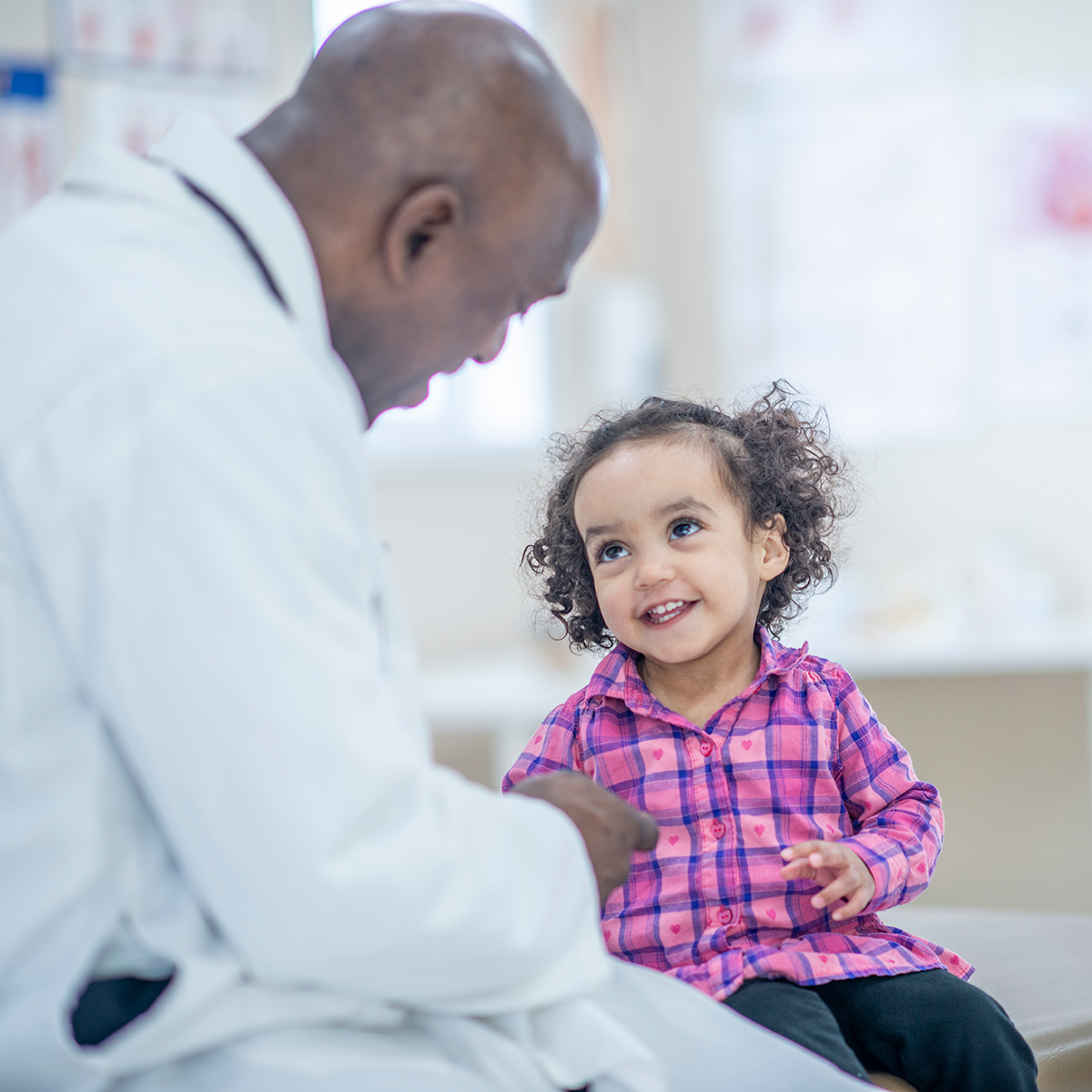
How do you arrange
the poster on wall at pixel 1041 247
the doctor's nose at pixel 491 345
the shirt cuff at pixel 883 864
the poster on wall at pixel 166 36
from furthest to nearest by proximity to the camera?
1. the poster on wall at pixel 1041 247
2. the poster on wall at pixel 166 36
3. the shirt cuff at pixel 883 864
4. the doctor's nose at pixel 491 345

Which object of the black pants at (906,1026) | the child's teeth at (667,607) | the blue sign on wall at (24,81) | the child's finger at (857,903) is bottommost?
the black pants at (906,1026)

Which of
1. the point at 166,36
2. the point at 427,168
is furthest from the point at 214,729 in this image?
the point at 166,36

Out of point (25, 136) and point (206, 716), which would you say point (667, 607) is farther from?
point (25, 136)

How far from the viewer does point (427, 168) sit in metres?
0.96

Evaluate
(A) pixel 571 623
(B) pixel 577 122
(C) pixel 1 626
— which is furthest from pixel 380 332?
(A) pixel 571 623

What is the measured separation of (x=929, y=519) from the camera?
4.31 m

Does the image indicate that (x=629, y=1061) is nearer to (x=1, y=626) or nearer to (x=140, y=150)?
(x=1, y=626)

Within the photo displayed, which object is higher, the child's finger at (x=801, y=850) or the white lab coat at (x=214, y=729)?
the white lab coat at (x=214, y=729)

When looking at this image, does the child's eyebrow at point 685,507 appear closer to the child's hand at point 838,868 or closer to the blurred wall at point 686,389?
the child's hand at point 838,868

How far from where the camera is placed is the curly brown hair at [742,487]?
1.39m

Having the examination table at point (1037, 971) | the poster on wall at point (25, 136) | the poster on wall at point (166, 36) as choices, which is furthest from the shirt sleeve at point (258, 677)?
the poster on wall at point (166, 36)

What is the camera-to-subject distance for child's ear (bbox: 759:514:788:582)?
1.40 meters

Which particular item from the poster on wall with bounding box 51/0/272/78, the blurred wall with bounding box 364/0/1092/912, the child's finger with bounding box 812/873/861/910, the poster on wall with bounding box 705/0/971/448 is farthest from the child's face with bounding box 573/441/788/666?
the poster on wall with bounding box 705/0/971/448

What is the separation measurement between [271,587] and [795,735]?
27.6 inches
